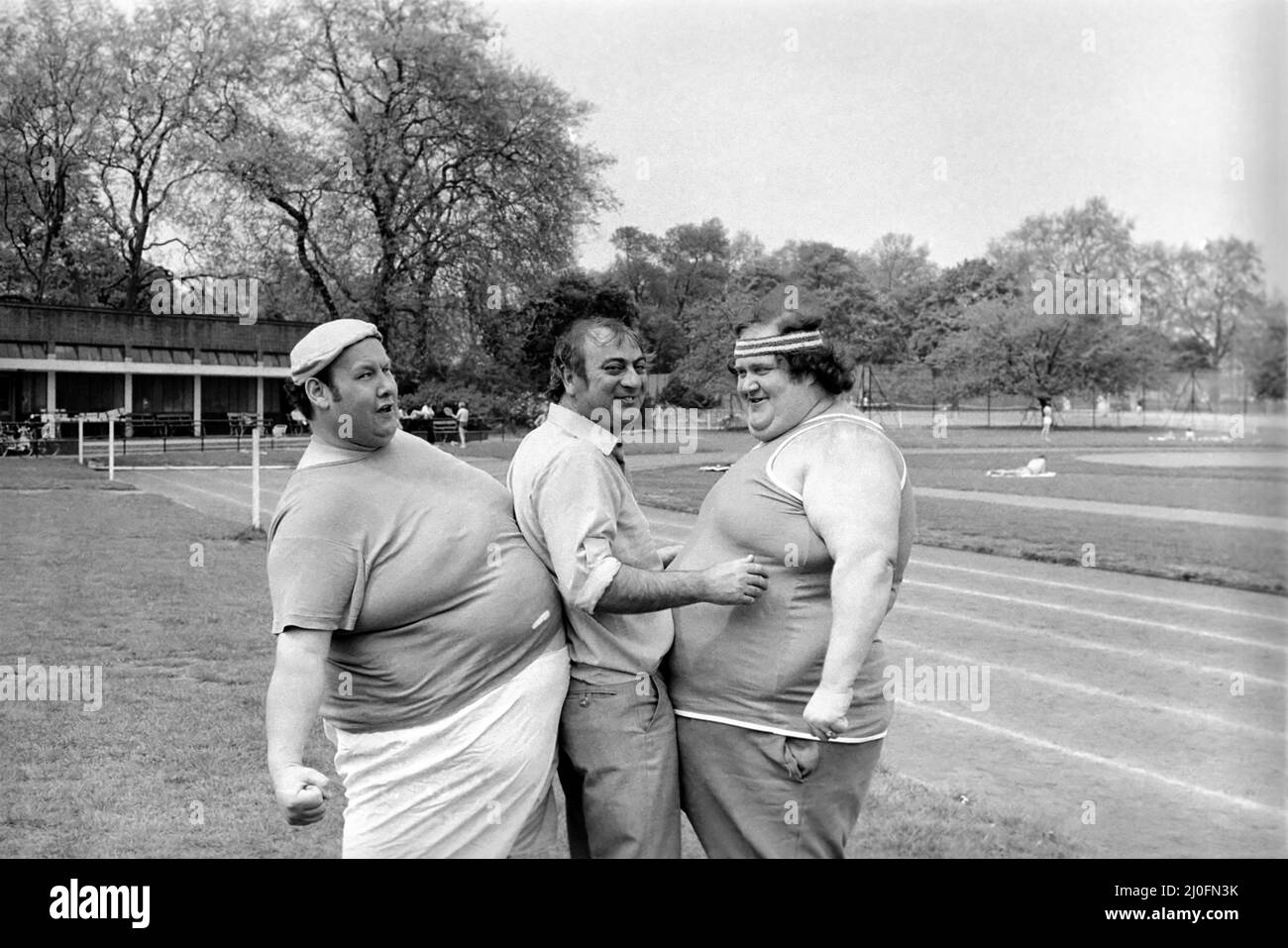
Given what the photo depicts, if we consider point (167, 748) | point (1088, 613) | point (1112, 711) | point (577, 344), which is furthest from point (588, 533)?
point (1088, 613)

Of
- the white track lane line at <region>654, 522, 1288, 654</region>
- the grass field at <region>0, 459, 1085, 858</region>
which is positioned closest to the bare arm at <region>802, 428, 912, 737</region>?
the grass field at <region>0, 459, 1085, 858</region>

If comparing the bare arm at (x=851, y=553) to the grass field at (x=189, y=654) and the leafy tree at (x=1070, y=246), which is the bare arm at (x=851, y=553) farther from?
the leafy tree at (x=1070, y=246)

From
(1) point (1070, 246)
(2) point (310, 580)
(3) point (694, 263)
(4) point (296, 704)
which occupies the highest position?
(1) point (1070, 246)

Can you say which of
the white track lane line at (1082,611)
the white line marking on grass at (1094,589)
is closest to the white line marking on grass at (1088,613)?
the white track lane line at (1082,611)

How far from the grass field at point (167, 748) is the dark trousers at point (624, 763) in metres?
0.26

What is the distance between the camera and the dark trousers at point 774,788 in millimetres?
2674

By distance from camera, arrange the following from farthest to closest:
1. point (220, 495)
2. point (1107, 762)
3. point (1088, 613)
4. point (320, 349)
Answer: point (220, 495), point (1088, 613), point (1107, 762), point (320, 349)

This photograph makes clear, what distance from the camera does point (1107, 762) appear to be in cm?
503

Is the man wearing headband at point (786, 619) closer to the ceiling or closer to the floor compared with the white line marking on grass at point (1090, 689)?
closer to the ceiling

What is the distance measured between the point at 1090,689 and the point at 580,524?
4662 millimetres

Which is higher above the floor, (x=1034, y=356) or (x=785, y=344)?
(x=1034, y=356)

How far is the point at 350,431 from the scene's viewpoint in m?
2.53

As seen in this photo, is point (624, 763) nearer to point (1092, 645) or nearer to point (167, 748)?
point (167, 748)
